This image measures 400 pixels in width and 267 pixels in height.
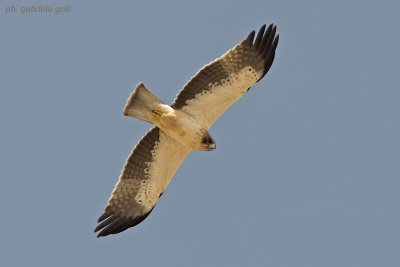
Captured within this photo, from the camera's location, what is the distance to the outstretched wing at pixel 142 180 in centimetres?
1330

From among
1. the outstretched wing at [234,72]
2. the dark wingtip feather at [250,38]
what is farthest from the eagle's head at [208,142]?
the dark wingtip feather at [250,38]

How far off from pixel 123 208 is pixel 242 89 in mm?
2808

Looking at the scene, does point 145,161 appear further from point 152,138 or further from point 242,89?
point 242,89

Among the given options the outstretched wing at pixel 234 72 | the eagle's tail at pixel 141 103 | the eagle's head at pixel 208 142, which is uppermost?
the outstretched wing at pixel 234 72

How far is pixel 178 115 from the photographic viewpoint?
12.8m

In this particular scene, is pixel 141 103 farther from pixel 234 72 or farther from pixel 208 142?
pixel 234 72

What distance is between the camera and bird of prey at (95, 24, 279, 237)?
12672 mm

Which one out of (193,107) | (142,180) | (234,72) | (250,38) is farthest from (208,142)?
(250,38)

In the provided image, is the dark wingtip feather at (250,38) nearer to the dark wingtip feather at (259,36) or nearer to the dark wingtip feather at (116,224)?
the dark wingtip feather at (259,36)

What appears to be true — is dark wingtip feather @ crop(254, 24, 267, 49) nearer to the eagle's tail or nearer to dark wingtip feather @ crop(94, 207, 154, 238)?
the eagle's tail

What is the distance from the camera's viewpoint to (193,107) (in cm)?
1291

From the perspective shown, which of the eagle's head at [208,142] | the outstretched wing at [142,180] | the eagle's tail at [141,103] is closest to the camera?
the eagle's tail at [141,103]

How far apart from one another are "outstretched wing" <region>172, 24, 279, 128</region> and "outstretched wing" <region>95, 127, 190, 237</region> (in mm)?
850

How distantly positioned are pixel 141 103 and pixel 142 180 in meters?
1.48
